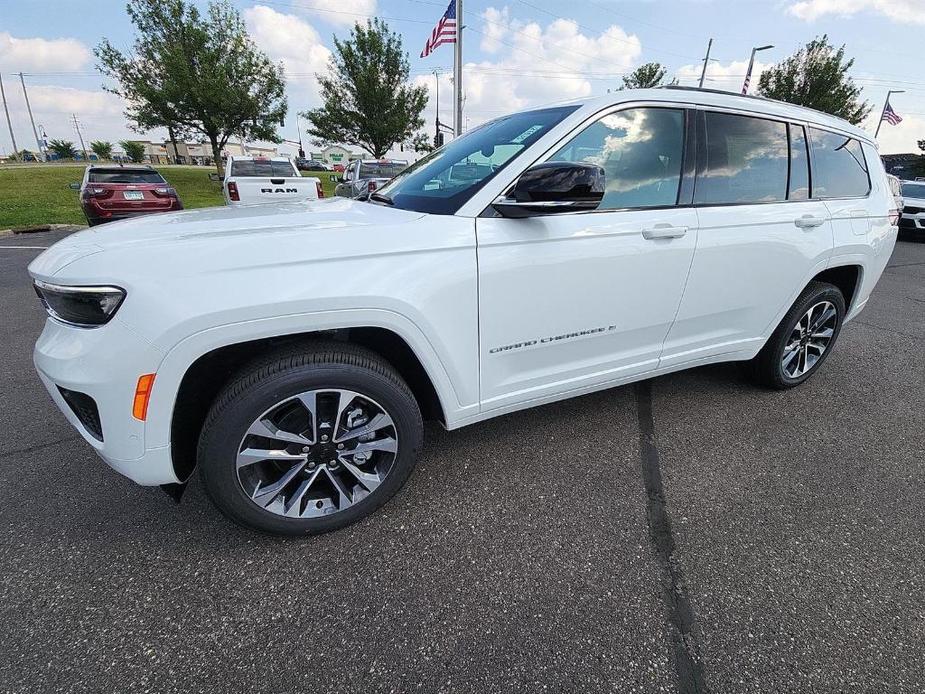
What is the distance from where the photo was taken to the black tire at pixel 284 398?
1695 millimetres

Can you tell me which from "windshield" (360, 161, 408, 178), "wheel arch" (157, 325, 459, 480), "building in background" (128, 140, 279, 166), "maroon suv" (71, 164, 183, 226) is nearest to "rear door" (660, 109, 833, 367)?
"wheel arch" (157, 325, 459, 480)

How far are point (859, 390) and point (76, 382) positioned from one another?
15.2ft

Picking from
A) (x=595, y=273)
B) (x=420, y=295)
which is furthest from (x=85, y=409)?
(x=595, y=273)

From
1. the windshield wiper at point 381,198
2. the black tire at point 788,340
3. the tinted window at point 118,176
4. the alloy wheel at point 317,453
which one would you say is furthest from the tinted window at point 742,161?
the tinted window at point 118,176

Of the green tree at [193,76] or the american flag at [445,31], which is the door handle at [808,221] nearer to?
the american flag at [445,31]

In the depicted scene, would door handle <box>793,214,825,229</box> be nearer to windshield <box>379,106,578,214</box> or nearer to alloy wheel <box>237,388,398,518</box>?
windshield <box>379,106,578,214</box>

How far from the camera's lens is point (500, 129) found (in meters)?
2.59

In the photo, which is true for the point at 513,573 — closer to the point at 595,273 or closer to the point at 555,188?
the point at 595,273

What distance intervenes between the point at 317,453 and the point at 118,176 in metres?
11.0

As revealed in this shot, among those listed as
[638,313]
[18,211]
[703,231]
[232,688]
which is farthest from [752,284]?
[18,211]

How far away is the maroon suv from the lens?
9312 millimetres

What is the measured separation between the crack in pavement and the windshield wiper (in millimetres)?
1932

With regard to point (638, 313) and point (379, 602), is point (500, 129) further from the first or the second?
point (379, 602)

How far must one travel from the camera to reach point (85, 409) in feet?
5.47
